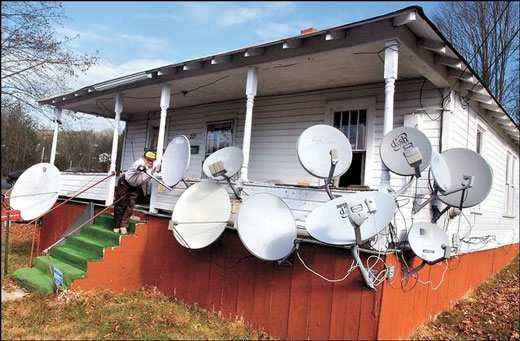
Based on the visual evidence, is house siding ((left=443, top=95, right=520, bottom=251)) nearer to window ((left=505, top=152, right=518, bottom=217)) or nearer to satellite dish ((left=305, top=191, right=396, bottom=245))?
window ((left=505, top=152, right=518, bottom=217))

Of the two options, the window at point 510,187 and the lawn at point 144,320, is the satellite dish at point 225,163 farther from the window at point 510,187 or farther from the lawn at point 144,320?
the window at point 510,187

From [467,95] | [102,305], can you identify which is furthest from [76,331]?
[467,95]

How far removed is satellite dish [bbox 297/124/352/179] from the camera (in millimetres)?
5129

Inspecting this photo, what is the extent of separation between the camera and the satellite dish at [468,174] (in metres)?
5.52

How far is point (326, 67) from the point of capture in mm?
6766

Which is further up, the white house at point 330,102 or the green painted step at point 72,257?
the white house at point 330,102

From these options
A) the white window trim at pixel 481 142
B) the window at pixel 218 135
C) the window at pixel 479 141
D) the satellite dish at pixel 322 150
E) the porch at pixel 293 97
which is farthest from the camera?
the window at pixel 218 135

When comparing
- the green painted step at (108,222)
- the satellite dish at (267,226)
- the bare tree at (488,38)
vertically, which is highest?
the bare tree at (488,38)

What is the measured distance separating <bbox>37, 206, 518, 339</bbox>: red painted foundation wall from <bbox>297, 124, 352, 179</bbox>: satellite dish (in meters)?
1.04

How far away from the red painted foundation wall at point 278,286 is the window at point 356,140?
2.15m

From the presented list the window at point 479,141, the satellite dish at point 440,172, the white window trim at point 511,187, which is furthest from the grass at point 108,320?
the white window trim at point 511,187

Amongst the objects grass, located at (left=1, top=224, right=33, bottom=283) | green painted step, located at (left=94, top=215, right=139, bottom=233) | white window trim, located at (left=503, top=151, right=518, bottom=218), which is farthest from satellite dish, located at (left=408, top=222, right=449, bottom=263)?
white window trim, located at (left=503, top=151, right=518, bottom=218)

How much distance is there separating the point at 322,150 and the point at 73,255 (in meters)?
4.82

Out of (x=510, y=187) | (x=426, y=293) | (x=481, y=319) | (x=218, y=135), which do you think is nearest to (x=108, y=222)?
(x=218, y=135)
